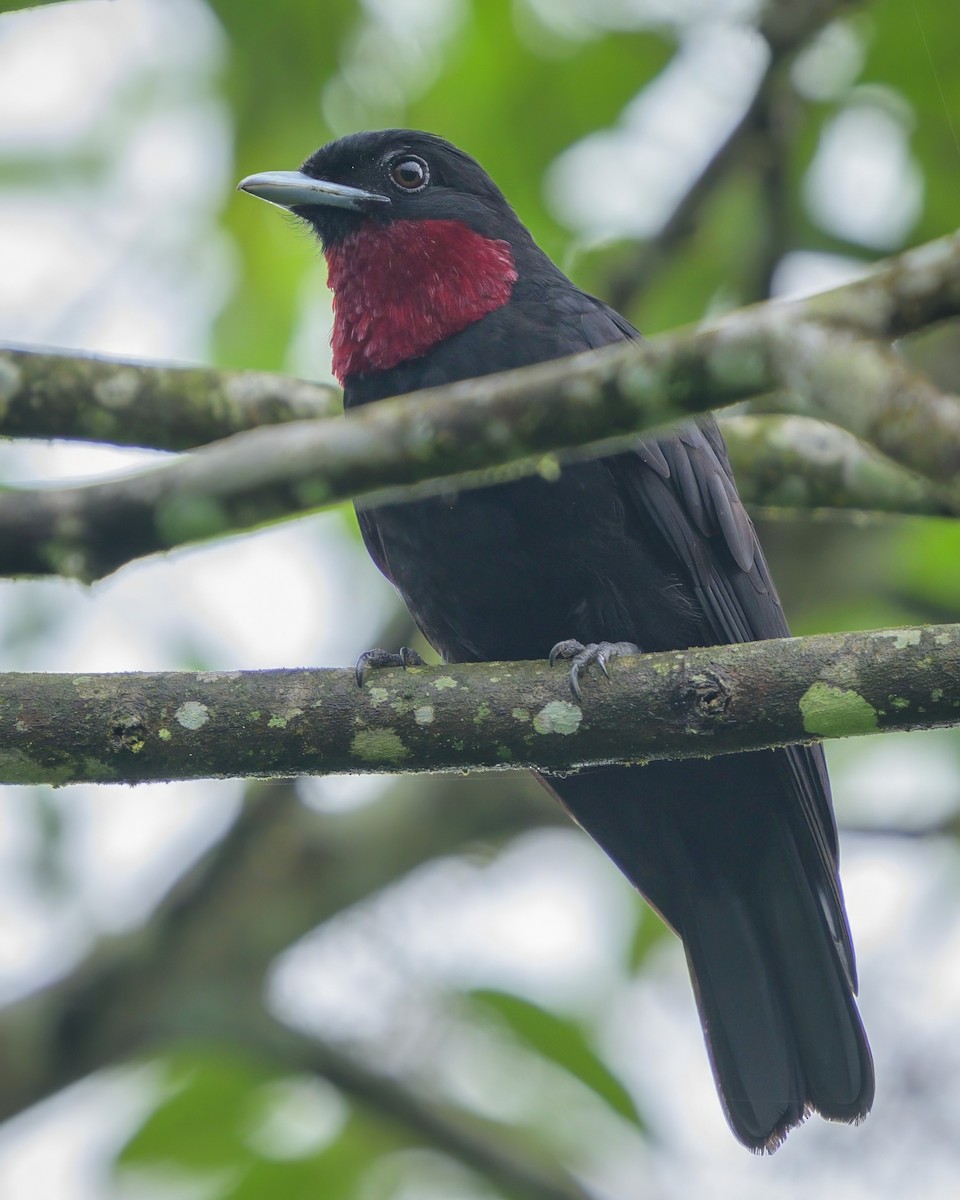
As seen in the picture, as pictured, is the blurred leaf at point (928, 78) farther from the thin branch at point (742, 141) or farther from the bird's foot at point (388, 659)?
the bird's foot at point (388, 659)

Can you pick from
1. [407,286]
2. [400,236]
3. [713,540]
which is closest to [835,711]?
[713,540]

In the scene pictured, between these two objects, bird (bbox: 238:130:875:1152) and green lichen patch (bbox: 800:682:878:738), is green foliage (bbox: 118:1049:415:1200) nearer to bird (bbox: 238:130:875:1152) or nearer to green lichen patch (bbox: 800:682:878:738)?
bird (bbox: 238:130:875:1152)

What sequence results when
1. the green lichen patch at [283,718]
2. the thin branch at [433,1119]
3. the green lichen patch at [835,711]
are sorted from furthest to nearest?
1. the thin branch at [433,1119]
2. the green lichen patch at [283,718]
3. the green lichen patch at [835,711]

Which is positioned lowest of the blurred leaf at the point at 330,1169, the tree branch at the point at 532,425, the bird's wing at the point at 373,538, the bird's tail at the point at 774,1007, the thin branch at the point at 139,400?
the blurred leaf at the point at 330,1169

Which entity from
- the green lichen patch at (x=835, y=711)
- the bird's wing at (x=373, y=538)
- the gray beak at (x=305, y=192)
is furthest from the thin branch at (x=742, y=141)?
the green lichen patch at (x=835, y=711)

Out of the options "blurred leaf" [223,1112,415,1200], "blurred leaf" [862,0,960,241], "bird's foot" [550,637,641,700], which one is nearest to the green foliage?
"blurred leaf" [223,1112,415,1200]

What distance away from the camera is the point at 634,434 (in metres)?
2.12

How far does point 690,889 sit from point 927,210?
2415 mm

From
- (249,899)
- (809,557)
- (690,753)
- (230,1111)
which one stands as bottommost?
(230,1111)

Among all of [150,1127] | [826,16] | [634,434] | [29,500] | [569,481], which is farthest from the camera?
[150,1127]

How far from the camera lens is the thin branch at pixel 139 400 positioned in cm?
336

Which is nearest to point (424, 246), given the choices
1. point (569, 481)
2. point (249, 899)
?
point (569, 481)

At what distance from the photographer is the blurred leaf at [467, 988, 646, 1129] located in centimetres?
496

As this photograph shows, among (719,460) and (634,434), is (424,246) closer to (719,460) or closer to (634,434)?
(719,460)
